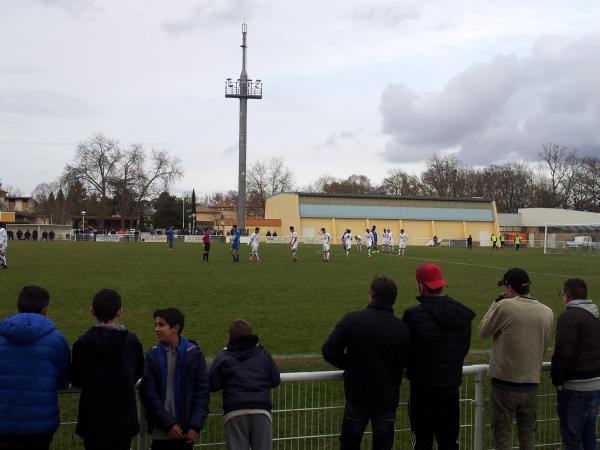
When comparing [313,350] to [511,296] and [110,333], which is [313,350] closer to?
[511,296]

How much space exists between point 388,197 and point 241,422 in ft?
235

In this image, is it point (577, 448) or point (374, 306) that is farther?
point (577, 448)

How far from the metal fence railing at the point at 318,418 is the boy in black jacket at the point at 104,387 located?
40 cm

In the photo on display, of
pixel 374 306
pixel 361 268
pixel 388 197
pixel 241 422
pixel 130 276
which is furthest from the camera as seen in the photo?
pixel 388 197

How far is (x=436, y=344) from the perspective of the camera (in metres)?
4.56

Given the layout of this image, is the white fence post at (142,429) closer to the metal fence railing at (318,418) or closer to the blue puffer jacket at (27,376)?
the metal fence railing at (318,418)

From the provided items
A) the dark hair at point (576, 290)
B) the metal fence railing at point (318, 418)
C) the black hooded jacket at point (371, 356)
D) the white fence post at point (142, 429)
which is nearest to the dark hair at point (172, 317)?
the white fence post at point (142, 429)

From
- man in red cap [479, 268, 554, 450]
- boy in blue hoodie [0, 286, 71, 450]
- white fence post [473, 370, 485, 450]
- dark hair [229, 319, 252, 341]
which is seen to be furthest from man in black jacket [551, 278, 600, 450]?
boy in blue hoodie [0, 286, 71, 450]

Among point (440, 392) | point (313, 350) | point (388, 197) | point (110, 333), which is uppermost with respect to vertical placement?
point (388, 197)

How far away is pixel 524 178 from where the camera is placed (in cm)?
10362

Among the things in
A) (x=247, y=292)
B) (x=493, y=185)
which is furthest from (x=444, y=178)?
(x=247, y=292)

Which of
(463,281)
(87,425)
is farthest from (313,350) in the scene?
(463,281)

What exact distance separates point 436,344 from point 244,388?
1.40m

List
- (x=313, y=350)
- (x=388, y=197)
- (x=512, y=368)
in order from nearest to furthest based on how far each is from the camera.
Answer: (x=512, y=368)
(x=313, y=350)
(x=388, y=197)
